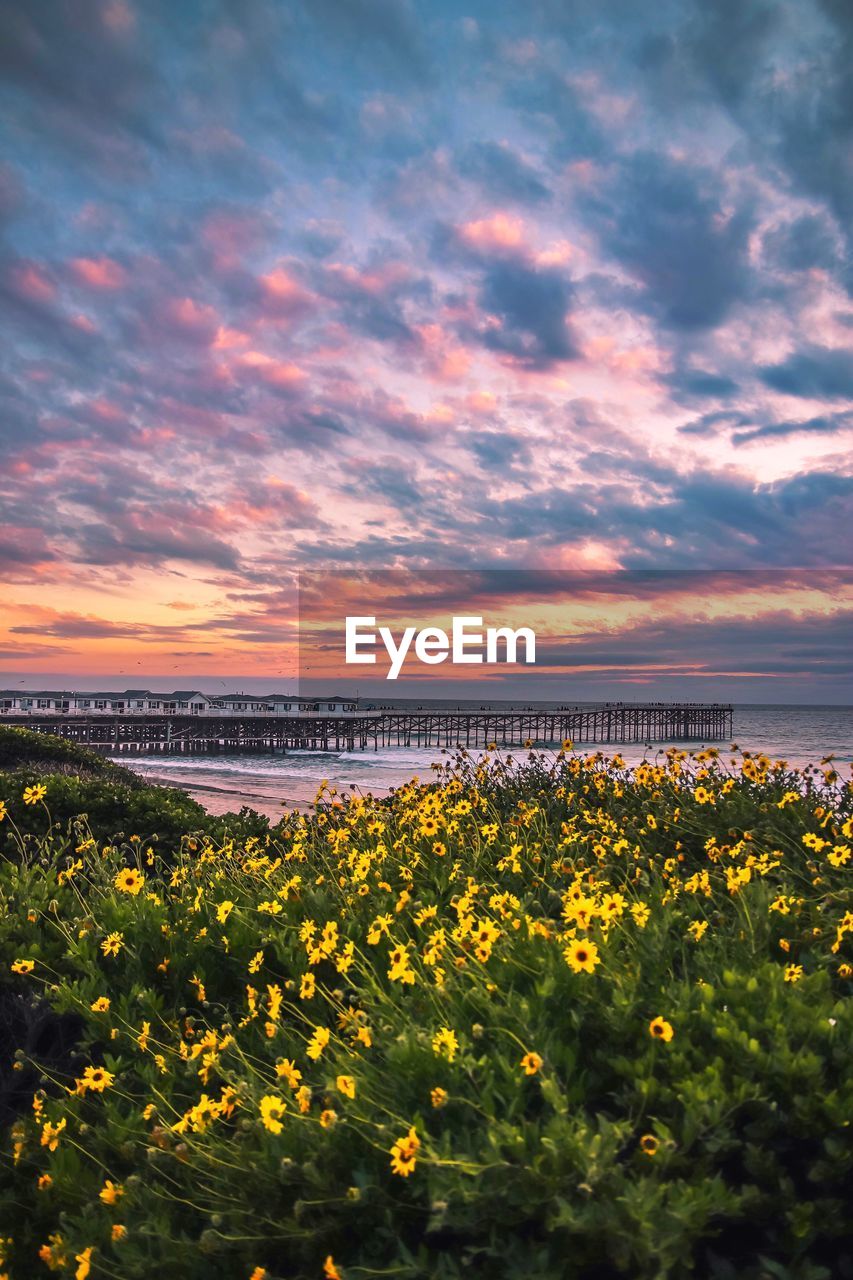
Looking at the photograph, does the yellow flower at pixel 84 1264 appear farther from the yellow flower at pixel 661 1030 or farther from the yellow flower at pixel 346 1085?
the yellow flower at pixel 661 1030

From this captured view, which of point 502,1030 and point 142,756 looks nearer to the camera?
point 502,1030

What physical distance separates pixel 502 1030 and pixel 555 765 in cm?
624

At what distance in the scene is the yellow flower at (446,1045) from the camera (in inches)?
103

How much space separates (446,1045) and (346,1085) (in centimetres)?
32

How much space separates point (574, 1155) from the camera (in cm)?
218

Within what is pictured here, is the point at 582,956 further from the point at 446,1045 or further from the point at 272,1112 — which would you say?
the point at 272,1112

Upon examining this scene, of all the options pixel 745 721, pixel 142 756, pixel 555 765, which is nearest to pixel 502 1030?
pixel 555 765

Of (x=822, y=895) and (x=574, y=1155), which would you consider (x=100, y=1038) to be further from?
(x=822, y=895)

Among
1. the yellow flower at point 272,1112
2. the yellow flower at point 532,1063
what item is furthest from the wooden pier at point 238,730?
the yellow flower at point 532,1063

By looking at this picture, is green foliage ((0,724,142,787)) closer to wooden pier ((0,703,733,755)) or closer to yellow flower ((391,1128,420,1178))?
yellow flower ((391,1128,420,1178))

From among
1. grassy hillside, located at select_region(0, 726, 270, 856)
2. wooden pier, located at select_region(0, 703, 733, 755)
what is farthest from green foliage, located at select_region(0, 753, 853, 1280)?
wooden pier, located at select_region(0, 703, 733, 755)

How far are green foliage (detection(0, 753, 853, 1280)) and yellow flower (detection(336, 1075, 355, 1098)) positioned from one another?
0.03 ft

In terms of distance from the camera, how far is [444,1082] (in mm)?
2637

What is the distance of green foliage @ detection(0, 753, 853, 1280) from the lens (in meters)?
2.23
